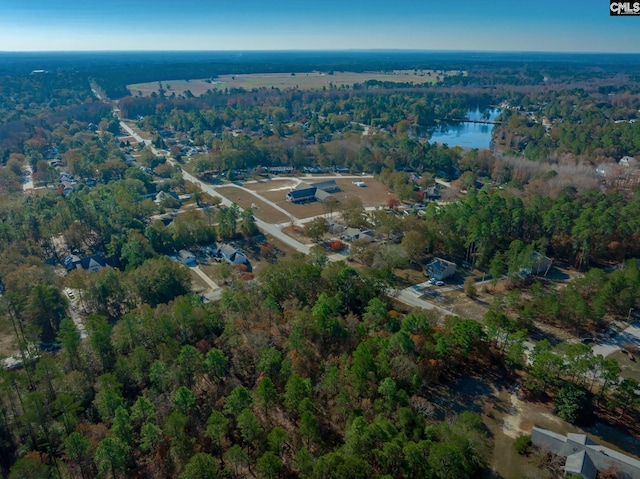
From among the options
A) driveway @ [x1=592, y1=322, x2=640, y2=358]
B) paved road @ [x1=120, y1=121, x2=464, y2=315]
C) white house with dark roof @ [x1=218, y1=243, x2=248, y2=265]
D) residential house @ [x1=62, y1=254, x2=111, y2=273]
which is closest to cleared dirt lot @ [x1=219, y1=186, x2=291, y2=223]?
paved road @ [x1=120, y1=121, x2=464, y2=315]

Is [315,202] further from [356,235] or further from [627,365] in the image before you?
[627,365]

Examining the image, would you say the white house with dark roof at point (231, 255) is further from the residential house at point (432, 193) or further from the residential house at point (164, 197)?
the residential house at point (432, 193)

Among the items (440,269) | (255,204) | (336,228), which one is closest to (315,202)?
(255,204)

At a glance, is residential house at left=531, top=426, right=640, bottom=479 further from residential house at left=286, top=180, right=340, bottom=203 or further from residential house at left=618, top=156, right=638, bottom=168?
residential house at left=618, top=156, right=638, bottom=168

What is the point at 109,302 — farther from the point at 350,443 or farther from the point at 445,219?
the point at 445,219

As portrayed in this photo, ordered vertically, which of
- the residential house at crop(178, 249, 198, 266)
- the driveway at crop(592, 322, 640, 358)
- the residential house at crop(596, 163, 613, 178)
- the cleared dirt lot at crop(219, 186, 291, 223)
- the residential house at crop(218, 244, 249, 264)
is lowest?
the driveway at crop(592, 322, 640, 358)

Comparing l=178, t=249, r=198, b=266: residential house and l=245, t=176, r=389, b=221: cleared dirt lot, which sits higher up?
l=245, t=176, r=389, b=221: cleared dirt lot

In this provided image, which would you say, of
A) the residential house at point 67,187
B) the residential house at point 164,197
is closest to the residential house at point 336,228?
the residential house at point 164,197

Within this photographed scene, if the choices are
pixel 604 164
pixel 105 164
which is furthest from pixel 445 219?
pixel 105 164
